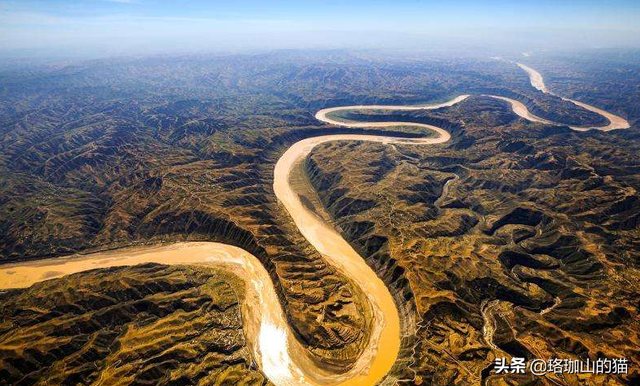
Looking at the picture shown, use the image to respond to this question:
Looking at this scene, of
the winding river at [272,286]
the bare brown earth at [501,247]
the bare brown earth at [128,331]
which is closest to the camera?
the bare brown earth at [128,331]

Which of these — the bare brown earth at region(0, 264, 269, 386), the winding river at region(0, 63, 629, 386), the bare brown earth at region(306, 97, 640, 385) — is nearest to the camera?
the bare brown earth at region(0, 264, 269, 386)

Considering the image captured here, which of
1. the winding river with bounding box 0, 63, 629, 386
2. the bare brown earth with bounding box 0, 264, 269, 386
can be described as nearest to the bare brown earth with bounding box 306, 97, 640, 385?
the winding river with bounding box 0, 63, 629, 386

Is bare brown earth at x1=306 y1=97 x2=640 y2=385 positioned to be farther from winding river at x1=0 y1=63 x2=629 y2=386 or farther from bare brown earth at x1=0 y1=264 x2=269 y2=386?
bare brown earth at x1=0 y1=264 x2=269 y2=386

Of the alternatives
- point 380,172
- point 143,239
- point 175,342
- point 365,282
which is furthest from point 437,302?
point 143,239

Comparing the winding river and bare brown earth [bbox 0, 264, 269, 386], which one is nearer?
bare brown earth [bbox 0, 264, 269, 386]

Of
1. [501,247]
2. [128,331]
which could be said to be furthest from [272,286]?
[501,247]

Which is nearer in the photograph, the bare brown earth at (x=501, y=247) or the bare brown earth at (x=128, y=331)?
the bare brown earth at (x=128, y=331)

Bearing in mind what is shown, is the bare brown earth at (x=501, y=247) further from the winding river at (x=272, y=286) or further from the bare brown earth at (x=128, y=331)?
the bare brown earth at (x=128, y=331)

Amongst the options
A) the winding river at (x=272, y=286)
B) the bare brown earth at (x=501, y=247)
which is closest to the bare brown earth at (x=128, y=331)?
the winding river at (x=272, y=286)

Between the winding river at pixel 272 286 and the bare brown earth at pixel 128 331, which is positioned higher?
the bare brown earth at pixel 128 331
